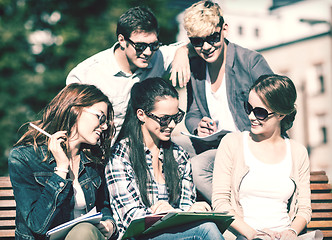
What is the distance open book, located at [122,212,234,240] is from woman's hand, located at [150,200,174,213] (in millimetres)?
227

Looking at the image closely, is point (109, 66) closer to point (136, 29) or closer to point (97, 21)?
point (136, 29)

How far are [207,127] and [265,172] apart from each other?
32.9 inches

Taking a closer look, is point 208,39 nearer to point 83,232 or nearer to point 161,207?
point 161,207

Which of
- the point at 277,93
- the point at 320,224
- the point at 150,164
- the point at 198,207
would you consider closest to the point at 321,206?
the point at 320,224

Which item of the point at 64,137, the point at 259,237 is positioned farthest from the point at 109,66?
the point at 259,237

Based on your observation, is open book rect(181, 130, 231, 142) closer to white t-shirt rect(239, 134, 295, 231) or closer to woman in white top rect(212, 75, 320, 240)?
woman in white top rect(212, 75, 320, 240)

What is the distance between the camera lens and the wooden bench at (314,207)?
505cm

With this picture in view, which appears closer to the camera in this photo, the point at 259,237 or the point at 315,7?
the point at 259,237

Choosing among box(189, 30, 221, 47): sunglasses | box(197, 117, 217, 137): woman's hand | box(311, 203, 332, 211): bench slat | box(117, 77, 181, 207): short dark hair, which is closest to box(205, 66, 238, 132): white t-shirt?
box(197, 117, 217, 137): woman's hand

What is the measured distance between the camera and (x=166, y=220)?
366 centimetres

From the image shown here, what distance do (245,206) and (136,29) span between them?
1.99m

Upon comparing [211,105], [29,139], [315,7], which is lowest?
[315,7]

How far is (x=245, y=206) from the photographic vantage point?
4340 millimetres

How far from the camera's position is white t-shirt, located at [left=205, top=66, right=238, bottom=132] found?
5.22 m
